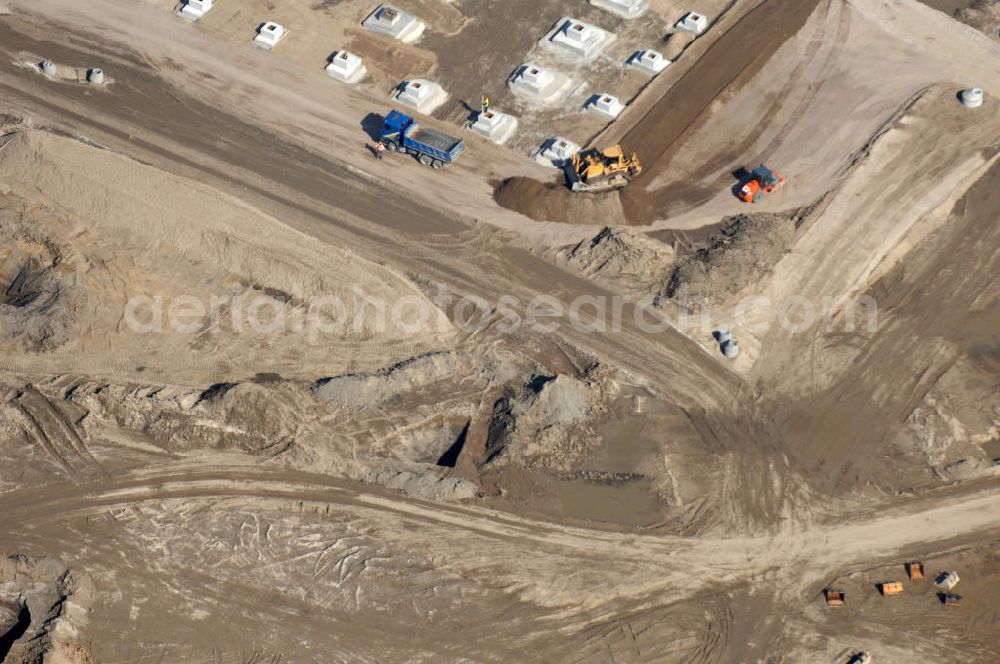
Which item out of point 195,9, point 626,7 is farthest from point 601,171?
point 195,9

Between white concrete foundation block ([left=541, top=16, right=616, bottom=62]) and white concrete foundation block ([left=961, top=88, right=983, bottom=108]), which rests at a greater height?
white concrete foundation block ([left=961, top=88, right=983, bottom=108])

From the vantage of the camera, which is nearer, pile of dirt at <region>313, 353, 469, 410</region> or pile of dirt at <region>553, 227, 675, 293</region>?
pile of dirt at <region>313, 353, 469, 410</region>

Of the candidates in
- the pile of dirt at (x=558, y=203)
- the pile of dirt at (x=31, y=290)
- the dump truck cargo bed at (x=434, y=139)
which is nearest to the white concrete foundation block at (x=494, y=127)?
the dump truck cargo bed at (x=434, y=139)

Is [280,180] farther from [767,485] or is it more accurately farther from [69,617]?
[767,485]

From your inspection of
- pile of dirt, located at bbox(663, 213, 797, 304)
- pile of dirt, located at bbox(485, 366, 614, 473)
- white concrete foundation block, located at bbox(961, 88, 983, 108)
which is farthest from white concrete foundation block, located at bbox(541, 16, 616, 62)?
pile of dirt, located at bbox(485, 366, 614, 473)

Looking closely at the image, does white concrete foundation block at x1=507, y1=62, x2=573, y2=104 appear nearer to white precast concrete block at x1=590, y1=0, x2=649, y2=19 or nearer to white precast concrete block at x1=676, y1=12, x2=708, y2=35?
white precast concrete block at x1=590, y1=0, x2=649, y2=19

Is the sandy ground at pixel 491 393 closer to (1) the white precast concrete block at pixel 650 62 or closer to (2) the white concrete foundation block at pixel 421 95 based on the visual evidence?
(1) the white precast concrete block at pixel 650 62

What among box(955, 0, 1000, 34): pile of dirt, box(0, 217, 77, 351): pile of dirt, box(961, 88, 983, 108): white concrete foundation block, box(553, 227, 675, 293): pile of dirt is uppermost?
box(955, 0, 1000, 34): pile of dirt

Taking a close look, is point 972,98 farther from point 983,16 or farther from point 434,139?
point 434,139
